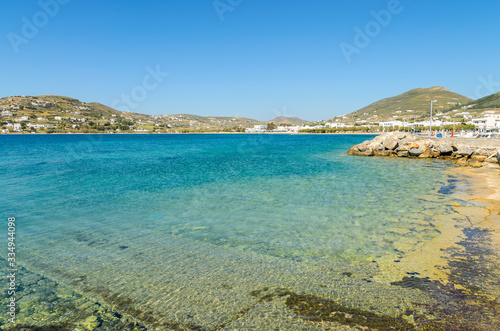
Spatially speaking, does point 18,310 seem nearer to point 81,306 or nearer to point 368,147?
point 81,306

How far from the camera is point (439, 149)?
38438 mm

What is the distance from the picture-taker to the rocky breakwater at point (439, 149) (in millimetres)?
32219

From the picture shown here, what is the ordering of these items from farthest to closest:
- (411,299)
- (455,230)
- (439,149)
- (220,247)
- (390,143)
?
1. (390,143)
2. (439,149)
3. (455,230)
4. (220,247)
5. (411,299)

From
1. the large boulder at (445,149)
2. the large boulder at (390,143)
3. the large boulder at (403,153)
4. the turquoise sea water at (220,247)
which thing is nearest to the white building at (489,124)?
the large boulder at (390,143)

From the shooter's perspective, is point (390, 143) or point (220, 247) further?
point (390, 143)

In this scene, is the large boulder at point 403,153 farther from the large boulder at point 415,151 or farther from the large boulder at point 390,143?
the large boulder at point 390,143

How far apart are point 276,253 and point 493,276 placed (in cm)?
518

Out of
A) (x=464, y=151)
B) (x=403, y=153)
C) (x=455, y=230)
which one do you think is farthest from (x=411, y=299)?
(x=403, y=153)

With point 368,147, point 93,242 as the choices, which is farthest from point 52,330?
point 368,147

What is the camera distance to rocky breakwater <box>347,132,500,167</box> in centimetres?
3222

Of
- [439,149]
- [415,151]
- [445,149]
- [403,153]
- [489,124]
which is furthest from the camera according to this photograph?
[489,124]

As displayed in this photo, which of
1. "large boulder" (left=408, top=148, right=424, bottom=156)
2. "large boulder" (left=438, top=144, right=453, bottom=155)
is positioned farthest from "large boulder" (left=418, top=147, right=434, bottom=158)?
"large boulder" (left=438, top=144, right=453, bottom=155)

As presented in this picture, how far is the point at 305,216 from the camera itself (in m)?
12.4

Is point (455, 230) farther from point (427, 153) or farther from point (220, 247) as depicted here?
point (427, 153)
